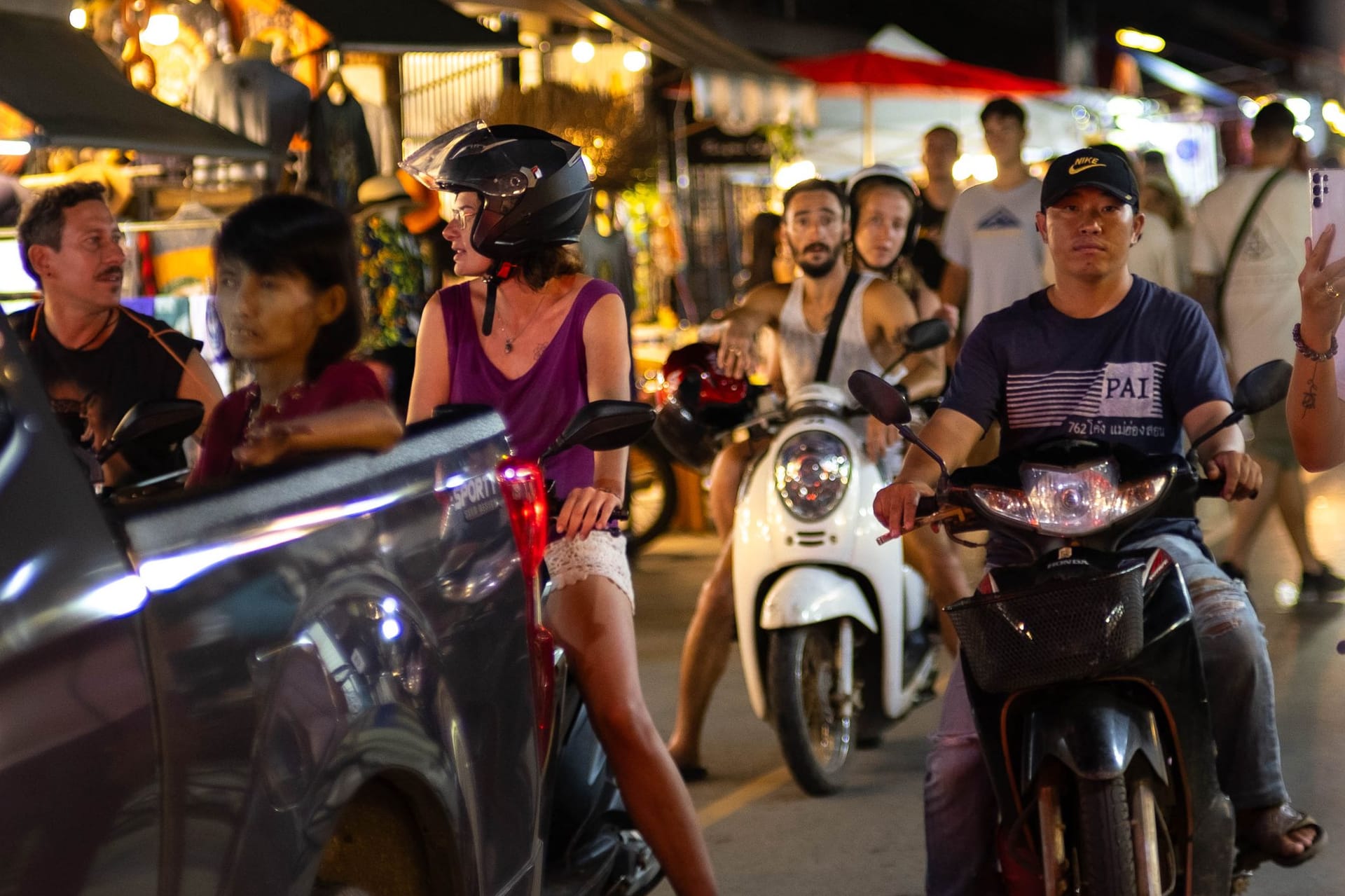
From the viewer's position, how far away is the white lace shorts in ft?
12.6

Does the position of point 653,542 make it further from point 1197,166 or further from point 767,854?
point 1197,166

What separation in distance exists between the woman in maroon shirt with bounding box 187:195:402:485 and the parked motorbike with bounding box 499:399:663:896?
19.6 inches

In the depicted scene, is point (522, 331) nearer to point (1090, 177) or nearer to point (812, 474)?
point (1090, 177)

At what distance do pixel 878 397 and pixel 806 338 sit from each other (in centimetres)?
244

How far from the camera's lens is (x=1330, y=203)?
10.9 ft

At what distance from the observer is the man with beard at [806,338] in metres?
6.01

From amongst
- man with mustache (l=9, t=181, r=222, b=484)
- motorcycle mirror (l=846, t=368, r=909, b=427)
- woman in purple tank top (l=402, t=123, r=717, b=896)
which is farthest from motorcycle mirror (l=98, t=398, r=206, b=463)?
man with mustache (l=9, t=181, r=222, b=484)

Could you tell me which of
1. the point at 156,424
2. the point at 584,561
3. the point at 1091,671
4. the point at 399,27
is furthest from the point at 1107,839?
the point at 399,27

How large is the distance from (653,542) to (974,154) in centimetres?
924

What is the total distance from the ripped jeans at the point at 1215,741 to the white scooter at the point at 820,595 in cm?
158

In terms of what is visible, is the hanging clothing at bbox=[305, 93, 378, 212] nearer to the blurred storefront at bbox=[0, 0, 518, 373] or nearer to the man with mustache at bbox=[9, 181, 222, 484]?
the blurred storefront at bbox=[0, 0, 518, 373]

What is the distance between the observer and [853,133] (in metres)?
16.8

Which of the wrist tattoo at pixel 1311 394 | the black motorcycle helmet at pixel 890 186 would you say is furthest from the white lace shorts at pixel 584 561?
the black motorcycle helmet at pixel 890 186

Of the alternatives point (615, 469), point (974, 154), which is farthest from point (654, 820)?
point (974, 154)
